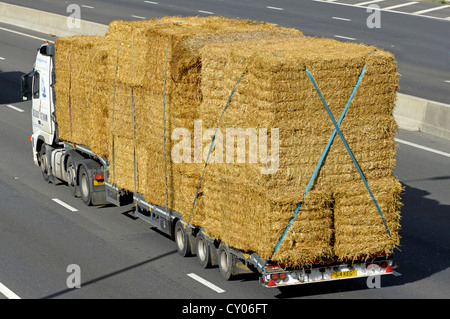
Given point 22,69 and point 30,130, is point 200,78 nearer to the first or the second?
point 30,130

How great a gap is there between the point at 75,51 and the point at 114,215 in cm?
419

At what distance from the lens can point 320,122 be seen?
608 inches

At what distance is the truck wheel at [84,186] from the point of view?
22650 mm

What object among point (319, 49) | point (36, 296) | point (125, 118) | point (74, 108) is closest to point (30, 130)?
point (74, 108)

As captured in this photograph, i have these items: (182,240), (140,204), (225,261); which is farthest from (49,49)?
(225,261)

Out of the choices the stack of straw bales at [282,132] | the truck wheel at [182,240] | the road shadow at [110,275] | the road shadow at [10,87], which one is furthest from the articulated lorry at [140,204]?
the road shadow at [10,87]

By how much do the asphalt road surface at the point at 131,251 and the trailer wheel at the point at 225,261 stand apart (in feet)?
0.64

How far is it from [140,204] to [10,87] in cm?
1957

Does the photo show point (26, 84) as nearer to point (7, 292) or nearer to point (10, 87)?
point (7, 292)

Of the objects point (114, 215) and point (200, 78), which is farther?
point (114, 215)

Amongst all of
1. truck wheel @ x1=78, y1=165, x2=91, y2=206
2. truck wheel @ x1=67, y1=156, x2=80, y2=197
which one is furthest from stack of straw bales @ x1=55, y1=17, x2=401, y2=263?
truck wheel @ x1=67, y1=156, x2=80, y2=197

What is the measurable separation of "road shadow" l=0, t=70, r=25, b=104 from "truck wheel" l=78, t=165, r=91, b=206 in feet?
45.2

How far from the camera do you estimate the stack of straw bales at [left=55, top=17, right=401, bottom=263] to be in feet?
49.9

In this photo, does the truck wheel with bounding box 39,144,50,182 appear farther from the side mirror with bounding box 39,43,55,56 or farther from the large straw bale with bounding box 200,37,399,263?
the large straw bale with bounding box 200,37,399,263
